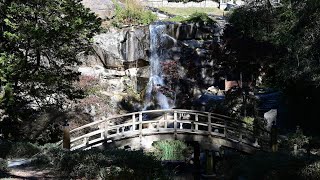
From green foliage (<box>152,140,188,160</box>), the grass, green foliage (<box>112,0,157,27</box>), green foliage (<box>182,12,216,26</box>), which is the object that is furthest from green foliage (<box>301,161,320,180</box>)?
the grass

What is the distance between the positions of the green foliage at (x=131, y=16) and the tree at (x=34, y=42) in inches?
645

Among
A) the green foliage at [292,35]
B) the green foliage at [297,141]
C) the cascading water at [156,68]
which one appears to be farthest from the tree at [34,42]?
the cascading water at [156,68]

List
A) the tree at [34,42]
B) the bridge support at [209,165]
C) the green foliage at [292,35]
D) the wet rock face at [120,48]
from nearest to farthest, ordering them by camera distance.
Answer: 1. the tree at [34,42]
2. the bridge support at [209,165]
3. the green foliage at [292,35]
4. the wet rock face at [120,48]

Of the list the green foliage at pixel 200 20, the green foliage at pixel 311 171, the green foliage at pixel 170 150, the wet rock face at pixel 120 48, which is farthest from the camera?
the green foliage at pixel 200 20

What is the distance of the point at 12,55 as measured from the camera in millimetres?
12766

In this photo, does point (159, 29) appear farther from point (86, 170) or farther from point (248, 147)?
point (86, 170)

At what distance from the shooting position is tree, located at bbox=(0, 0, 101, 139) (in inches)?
496

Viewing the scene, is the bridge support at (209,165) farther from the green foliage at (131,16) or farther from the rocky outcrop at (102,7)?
the rocky outcrop at (102,7)

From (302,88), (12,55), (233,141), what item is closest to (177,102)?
(302,88)

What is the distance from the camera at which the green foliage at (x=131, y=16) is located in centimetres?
3120

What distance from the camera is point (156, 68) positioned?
28906 mm

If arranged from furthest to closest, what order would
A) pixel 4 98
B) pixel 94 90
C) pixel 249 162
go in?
pixel 94 90 < pixel 4 98 < pixel 249 162

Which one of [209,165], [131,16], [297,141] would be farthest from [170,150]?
[131,16]

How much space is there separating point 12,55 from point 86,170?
5.57m
